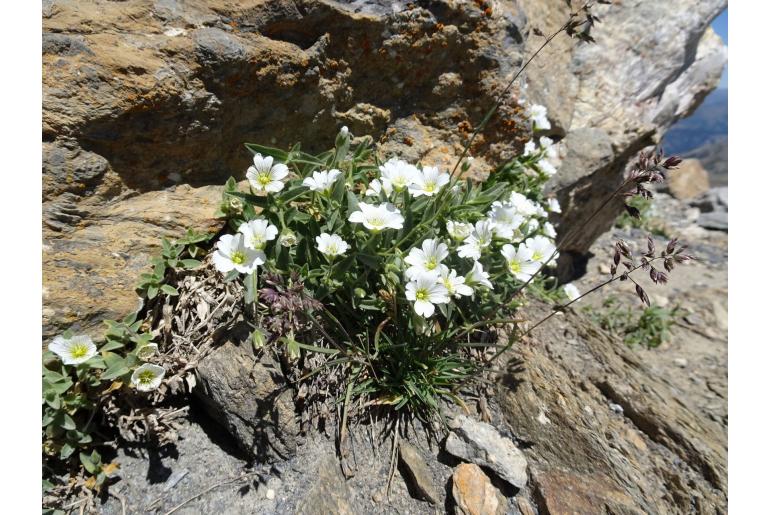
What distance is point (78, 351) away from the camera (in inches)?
84.0

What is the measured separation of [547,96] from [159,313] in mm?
3528

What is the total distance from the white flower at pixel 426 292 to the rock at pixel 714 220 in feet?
28.7

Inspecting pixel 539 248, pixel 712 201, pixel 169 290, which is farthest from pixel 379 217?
pixel 712 201

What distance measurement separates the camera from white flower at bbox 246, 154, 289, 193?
2375 millimetres

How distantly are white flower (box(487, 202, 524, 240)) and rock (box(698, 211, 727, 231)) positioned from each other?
26.1ft

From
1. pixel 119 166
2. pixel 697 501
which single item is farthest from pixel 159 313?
pixel 697 501

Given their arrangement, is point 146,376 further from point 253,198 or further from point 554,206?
point 554,206

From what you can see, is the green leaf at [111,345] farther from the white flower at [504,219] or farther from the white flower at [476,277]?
the white flower at [504,219]

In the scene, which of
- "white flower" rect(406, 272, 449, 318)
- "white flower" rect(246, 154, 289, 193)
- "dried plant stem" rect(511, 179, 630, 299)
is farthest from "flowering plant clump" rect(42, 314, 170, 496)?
"dried plant stem" rect(511, 179, 630, 299)

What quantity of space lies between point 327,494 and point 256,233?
49.9 inches

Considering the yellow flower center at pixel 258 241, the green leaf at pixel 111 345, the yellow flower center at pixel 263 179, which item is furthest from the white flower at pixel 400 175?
the green leaf at pixel 111 345

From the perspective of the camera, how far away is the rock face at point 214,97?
7.67 feet

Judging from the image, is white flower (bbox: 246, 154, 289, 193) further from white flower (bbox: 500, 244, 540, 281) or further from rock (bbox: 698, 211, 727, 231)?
rock (bbox: 698, 211, 727, 231)

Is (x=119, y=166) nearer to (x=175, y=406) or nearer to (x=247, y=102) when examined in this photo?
(x=247, y=102)
